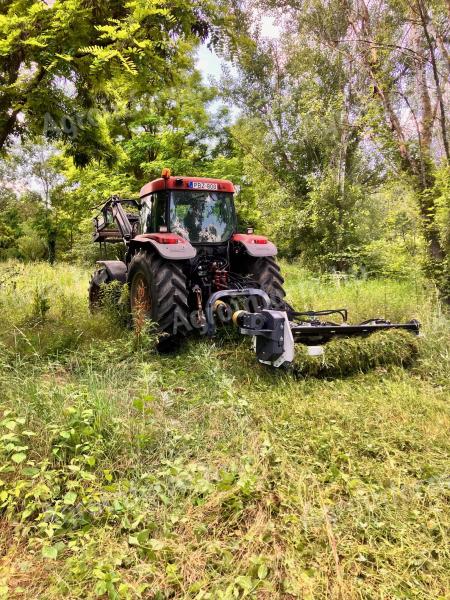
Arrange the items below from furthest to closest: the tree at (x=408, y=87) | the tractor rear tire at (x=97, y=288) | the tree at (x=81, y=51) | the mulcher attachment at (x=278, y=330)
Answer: the tractor rear tire at (x=97, y=288)
the tree at (x=408, y=87)
the mulcher attachment at (x=278, y=330)
the tree at (x=81, y=51)

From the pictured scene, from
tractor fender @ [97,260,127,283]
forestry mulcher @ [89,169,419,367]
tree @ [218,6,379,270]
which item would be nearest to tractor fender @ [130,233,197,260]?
forestry mulcher @ [89,169,419,367]

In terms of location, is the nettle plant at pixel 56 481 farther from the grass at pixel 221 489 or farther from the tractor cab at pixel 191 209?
the tractor cab at pixel 191 209

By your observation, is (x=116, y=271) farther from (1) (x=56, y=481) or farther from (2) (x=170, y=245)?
(1) (x=56, y=481)

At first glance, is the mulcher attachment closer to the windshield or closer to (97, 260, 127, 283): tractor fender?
the windshield

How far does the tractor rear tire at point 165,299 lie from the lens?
4543mm

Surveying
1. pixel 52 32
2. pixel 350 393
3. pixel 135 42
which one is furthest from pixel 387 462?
pixel 52 32

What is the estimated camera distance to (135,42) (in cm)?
331

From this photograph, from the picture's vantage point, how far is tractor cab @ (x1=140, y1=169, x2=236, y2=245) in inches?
202

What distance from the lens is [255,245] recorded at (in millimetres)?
5266

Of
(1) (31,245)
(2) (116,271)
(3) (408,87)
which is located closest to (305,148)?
(3) (408,87)

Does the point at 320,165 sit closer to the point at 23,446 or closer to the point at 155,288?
the point at 155,288

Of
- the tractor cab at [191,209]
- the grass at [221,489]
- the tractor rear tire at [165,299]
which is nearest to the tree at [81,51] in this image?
the tractor cab at [191,209]

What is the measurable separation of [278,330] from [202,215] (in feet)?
7.18

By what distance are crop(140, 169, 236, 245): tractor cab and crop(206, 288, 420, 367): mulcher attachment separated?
1101 mm
